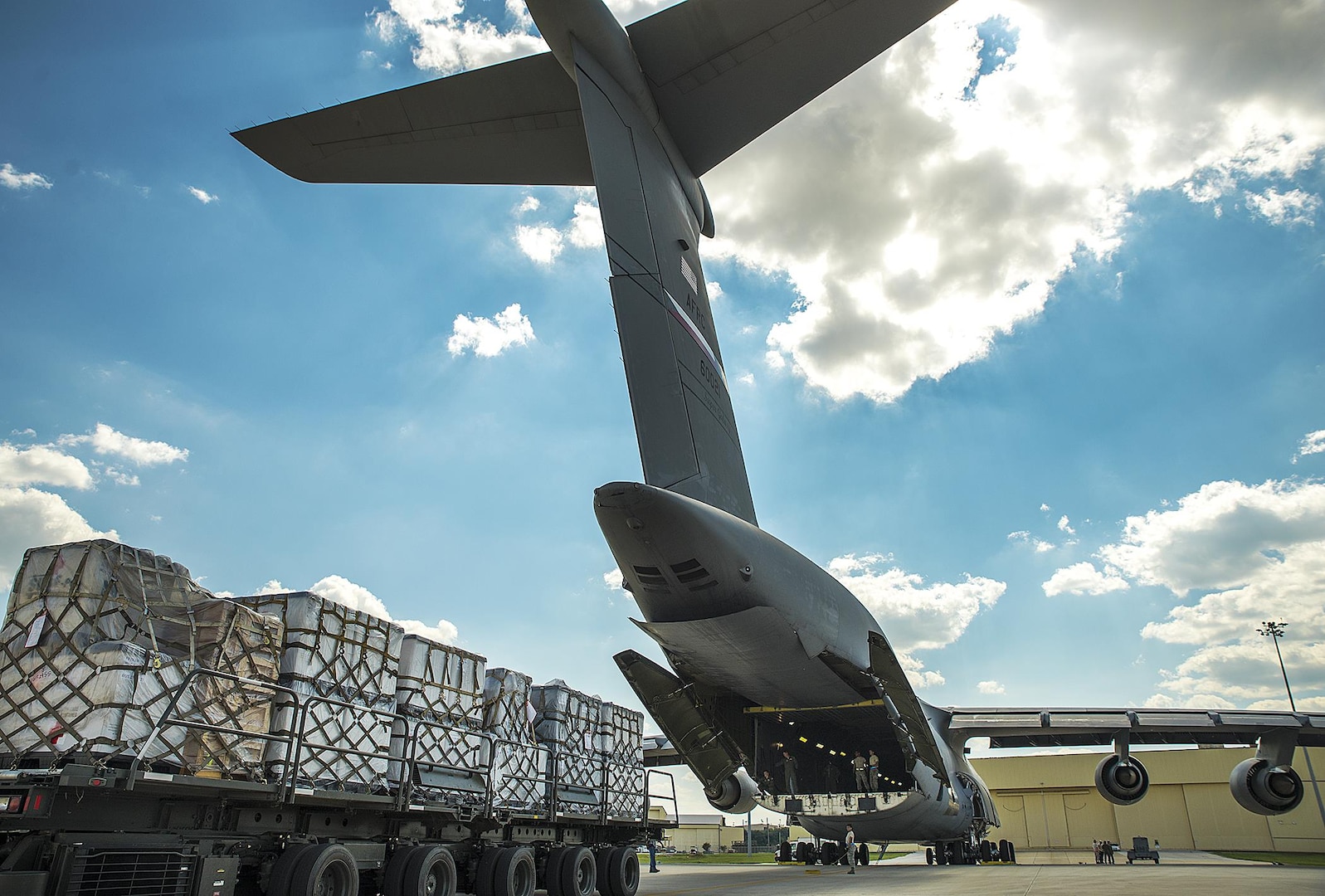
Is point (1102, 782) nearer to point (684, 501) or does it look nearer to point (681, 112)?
point (684, 501)

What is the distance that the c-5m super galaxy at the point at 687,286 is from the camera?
7.23 metres

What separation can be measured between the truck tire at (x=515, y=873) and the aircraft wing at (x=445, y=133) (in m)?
7.32

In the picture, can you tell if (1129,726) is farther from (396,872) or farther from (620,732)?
(396,872)

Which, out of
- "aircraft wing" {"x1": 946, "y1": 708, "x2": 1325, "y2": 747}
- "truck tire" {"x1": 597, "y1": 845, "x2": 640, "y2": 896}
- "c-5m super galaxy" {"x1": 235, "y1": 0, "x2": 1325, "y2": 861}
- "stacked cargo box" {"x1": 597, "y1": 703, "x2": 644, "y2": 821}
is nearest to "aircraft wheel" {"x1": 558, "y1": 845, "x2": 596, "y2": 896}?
"truck tire" {"x1": 597, "y1": 845, "x2": 640, "y2": 896}

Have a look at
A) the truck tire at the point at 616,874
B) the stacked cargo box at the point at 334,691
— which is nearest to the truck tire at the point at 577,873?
the truck tire at the point at 616,874

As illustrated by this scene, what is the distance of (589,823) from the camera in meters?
9.34

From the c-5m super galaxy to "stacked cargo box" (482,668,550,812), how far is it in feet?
5.07

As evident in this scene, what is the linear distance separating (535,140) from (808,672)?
21.9 feet

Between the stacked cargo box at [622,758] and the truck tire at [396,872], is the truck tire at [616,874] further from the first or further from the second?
the truck tire at [396,872]

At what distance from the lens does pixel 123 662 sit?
484cm

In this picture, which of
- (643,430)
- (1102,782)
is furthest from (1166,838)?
(643,430)

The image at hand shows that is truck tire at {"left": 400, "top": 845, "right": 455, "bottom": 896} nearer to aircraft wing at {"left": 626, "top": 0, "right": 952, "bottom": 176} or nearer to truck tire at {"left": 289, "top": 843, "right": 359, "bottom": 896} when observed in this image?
truck tire at {"left": 289, "top": 843, "right": 359, "bottom": 896}

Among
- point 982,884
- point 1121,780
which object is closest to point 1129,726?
point 1121,780

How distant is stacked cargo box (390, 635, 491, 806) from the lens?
702 cm
